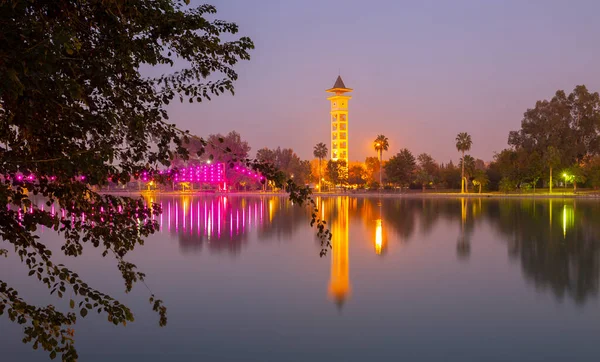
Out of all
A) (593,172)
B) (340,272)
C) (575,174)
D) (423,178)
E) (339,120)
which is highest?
(339,120)

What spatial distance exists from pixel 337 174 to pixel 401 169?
14526 mm

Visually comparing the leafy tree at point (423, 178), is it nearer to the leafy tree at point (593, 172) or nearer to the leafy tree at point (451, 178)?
the leafy tree at point (451, 178)

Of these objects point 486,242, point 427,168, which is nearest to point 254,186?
point 427,168

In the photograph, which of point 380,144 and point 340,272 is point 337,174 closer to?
point 380,144

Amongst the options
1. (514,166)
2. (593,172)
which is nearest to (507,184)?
(514,166)

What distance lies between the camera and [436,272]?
18.3m

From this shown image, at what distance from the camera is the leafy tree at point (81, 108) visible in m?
4.26

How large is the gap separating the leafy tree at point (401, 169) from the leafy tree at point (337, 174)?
432 inches

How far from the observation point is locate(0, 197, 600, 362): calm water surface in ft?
34.4

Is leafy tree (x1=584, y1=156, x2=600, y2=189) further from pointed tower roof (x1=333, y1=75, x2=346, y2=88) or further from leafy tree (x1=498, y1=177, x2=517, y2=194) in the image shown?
pointed tower roof (x1=333, y1=75, x2=346, y2=88)

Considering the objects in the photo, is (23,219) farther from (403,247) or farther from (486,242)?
(486,242)

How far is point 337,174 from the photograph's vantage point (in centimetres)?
12438

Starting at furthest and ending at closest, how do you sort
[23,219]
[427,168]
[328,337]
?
1. [427,168]
2. [328,337]
3. [23,219]

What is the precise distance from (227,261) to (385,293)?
25.6 ft
